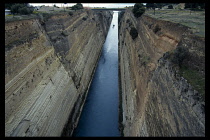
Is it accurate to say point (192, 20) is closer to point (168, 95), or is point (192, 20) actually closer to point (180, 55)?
point (180, 55)

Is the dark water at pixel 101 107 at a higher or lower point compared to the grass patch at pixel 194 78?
lower

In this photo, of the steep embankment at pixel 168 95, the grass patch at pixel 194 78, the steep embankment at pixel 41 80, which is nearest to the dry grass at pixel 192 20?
the steep embankment at pixel 168 95

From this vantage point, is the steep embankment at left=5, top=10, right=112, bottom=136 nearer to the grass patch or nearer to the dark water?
the dark water

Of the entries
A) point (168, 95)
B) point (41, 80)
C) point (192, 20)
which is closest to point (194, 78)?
point (168, 95)

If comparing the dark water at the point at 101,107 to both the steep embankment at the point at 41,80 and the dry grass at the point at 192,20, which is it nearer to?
the steep embankment at the point at 41,80

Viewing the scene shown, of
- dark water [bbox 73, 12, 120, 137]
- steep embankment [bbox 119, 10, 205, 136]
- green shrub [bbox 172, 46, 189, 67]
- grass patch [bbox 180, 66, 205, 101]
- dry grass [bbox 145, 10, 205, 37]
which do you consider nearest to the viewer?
steep embankment [bbox 119, 10, 205, 136]

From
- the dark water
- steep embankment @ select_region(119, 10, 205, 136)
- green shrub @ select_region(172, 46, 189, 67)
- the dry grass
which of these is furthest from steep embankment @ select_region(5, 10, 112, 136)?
the dry grass
